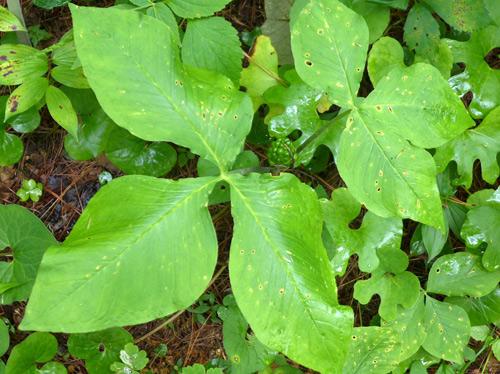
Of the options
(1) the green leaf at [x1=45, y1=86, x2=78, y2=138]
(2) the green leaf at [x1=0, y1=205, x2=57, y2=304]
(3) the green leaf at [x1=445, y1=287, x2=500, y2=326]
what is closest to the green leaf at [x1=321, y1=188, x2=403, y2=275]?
(3) the green leaf at [x1=445, y1=287, x2=500, y2=326]

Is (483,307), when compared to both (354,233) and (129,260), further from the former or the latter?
(129,260)

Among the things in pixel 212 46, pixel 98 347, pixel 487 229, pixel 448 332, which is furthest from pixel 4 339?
pixel 487 229

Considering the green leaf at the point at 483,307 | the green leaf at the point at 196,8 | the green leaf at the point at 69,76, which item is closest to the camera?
the green leaf at the point at 196,8

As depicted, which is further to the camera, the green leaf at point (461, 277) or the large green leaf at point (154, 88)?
the green leaf at point (461, 277)

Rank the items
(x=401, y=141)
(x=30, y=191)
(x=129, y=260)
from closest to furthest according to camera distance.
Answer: (x=129, y=260), (x=401, y=141), (x=30, y=191)

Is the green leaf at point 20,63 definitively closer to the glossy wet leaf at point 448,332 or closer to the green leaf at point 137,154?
the green leaf at point 137,154

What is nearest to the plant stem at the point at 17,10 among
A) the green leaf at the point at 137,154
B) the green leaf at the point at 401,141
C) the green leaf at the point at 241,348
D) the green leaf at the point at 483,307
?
the green leaf at the point at 137,154

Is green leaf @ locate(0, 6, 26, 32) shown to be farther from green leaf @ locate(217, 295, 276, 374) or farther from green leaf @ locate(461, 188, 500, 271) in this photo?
green leaf @ locate(461, 188, 500, 271)
